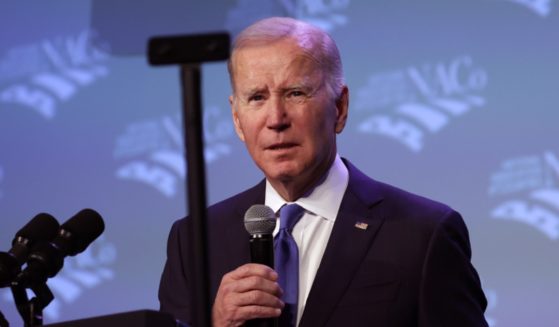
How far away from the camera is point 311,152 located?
9.57 feet

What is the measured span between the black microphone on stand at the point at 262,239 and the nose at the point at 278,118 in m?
0.34

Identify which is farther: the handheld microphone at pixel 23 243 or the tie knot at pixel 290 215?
the tie knot at pixel 290 215

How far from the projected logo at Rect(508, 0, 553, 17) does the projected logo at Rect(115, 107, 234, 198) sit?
1.18m

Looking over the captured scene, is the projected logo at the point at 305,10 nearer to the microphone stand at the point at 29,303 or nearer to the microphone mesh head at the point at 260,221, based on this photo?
the microphone mesh head at the point at 260,221

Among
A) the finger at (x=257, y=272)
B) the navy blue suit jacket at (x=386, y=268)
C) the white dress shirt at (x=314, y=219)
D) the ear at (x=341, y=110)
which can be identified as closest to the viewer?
the finger at (x=257, y=272)

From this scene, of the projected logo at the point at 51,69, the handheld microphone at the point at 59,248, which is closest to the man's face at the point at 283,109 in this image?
the handheld microphone at the point at 59,248

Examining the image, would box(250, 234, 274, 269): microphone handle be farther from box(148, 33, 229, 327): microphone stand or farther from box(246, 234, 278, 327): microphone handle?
box(148, 33, 229, 327): microphone stand

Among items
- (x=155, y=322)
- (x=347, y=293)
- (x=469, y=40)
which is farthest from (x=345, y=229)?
(x=469, y=40)

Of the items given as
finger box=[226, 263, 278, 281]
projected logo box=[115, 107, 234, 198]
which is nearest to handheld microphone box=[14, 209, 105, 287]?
finger box=[226, 263, 278, 281]

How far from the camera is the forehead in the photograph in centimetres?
292

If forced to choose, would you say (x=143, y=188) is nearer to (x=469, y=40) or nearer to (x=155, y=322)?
(x=469, y=40)

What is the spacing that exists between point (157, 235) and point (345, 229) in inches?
56.1

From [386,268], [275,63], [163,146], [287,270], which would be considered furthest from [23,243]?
[163,146]

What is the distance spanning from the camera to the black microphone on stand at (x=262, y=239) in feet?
8.43
